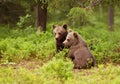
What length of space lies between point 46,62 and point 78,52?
1.38 m

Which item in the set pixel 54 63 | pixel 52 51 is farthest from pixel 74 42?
pixel 54 63

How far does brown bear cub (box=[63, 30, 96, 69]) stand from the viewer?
11156mm

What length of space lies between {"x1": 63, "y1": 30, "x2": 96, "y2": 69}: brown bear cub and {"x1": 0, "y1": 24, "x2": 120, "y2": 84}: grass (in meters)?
0.28

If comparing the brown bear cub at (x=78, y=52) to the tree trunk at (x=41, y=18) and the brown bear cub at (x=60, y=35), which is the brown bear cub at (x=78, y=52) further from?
the tree trunk at (x=41, y=18)

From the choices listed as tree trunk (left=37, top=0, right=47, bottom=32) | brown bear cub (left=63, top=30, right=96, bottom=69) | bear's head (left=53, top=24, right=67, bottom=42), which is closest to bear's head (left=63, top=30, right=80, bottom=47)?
brown bear cub (left=63, top=30, right=96, bottom=69)

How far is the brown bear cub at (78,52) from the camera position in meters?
11.2

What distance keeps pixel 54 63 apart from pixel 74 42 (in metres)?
2.69

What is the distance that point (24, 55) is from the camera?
508 inches

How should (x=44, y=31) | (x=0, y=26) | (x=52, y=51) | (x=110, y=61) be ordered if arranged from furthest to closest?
1. (x=0, y=26)
2. (x=44, y=31)
3. (x=52, y=51)
4. (x=110, y=61)

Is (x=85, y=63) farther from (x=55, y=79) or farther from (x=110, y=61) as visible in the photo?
(x=55, y=79)

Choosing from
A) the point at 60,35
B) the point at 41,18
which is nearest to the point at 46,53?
the point at 60,35

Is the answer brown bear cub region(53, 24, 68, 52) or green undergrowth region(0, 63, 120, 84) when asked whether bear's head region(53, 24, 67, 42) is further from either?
green undergrowth region(0, 63, 120, 84)

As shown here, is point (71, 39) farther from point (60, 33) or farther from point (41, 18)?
point (41, 18)

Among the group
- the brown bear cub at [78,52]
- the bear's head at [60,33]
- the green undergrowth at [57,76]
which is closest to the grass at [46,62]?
the green undergrowth at [57,76]
